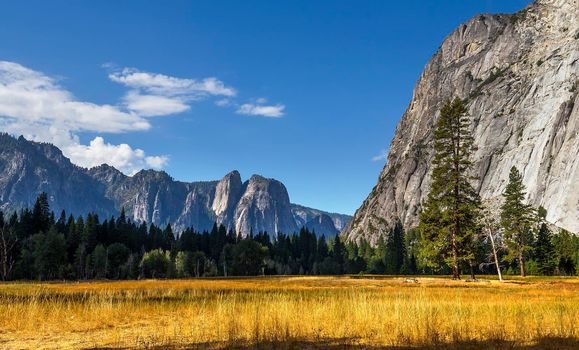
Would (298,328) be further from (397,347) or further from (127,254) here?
(127,254)

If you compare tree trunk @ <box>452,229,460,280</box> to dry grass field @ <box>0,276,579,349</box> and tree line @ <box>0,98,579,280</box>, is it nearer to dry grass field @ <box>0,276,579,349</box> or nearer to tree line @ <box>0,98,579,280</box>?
tree line @ <box>0,98,579,280</box>

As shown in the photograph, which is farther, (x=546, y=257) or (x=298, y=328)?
(x=546, y=257)

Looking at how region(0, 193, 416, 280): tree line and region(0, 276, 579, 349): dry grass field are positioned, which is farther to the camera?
region(0, 193, 416, 280): tree line

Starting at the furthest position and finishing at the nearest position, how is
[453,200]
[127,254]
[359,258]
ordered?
[359,258] < [127,254] < [453,200]

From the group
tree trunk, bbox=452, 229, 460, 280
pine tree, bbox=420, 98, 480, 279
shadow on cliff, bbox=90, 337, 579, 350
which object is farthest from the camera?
pine tree, bbox=420, 98, 480, 279

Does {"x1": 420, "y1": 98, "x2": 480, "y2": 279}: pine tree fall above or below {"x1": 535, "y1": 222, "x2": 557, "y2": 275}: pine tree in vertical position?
above

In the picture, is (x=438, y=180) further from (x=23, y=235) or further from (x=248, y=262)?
(x=23, y=235)

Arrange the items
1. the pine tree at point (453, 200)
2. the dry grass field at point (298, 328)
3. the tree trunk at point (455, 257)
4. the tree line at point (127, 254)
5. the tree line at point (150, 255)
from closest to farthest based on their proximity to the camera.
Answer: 1. the dry grass field at point (298, 328)
2. the tree trunk at point (455, 257)
3. the pine tree at point (453, 200)
4. the tree line at point (127, 254)
5. the tree line at point (150, 255)

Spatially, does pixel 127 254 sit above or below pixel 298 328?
above

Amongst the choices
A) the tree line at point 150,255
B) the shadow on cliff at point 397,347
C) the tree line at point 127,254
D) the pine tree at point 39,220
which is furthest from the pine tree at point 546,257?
the pine tree at point 39,220

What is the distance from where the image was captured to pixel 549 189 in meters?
172

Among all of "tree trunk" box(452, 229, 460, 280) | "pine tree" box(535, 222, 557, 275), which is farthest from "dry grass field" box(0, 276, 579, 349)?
"pine tree" box(535, 222, 557, 275)

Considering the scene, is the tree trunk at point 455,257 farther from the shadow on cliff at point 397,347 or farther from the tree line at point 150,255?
the shadow on cliff at point 397,347

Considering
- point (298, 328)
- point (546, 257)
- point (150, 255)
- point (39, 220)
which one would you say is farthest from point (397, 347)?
point (39, 220)
